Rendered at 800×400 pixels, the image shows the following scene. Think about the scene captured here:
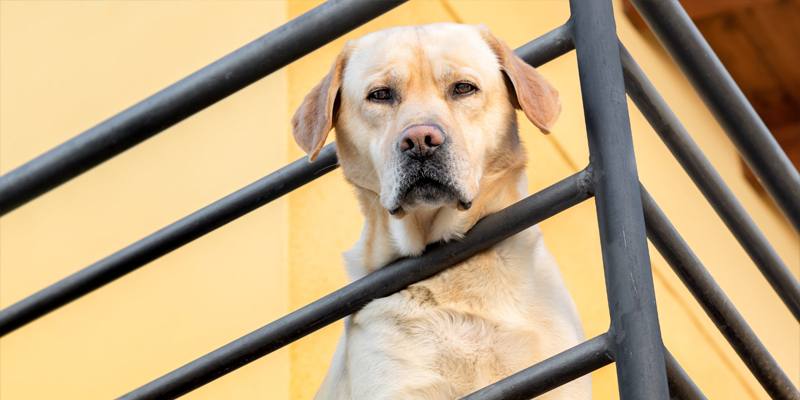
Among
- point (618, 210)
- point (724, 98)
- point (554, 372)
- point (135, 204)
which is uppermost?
point (135, 204)

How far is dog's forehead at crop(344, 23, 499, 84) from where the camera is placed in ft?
7.16

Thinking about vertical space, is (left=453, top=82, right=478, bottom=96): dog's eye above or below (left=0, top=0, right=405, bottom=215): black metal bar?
above

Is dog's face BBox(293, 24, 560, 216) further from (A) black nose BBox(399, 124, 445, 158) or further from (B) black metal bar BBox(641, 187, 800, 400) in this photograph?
(B) black metal bar BBox(641, 187, 800, 400)

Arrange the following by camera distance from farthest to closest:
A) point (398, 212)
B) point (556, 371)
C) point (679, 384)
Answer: point (398, 212) → point (679, 384) → point (556, 371)

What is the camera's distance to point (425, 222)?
2.11 metres

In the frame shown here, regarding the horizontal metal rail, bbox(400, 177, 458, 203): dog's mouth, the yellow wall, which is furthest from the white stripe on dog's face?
the yellow wall

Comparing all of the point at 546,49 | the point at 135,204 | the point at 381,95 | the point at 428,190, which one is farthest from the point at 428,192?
the point at 135,204

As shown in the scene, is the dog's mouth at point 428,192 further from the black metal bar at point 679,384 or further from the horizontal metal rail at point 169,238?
the black metal bar at point 679,384

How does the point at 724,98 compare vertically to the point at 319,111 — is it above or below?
below

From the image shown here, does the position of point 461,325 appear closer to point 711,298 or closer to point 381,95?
point 381,95

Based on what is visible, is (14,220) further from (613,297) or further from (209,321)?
(613,297)

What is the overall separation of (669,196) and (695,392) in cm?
328

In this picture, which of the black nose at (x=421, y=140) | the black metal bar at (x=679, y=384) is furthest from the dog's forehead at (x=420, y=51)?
the black metal bar at (x=679, y=384)

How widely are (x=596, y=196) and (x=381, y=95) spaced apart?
1.02 meters
